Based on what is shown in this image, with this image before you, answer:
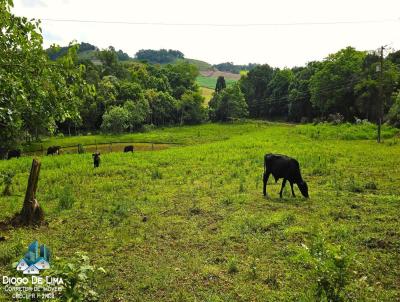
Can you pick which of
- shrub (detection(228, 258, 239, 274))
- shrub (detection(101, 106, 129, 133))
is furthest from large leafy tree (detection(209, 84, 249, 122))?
shrub (detection(228, 258, 239, 274))

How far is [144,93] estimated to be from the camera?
255 ft

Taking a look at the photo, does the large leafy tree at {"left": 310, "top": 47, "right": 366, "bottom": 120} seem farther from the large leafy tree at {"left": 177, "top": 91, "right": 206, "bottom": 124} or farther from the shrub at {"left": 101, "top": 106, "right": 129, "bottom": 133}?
the shrub at {"left": 101, "top": 106, "right": 129, "bottom": 133}

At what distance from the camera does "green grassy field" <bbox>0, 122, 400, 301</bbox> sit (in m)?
7.12

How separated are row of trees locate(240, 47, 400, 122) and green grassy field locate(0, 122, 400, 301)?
90.6ft

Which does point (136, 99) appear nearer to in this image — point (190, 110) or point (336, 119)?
point (190, 110)

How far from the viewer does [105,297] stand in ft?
22.7

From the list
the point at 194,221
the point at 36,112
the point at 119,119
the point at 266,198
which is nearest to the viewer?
the point at 36,112

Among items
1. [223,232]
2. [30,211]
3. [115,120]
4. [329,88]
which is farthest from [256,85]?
[30,211]

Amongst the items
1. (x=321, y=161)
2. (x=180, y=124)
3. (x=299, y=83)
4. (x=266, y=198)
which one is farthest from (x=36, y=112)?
(x=299, y=83)

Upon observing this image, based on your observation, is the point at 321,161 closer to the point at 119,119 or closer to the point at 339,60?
the point at 119,119

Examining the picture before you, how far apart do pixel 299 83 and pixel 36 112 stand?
271ft

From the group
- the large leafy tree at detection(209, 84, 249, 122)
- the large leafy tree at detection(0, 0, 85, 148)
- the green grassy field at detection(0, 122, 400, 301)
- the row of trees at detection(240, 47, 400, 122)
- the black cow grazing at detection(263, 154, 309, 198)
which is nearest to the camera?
the large leafy tree at detection(0, 0, 85, 148)

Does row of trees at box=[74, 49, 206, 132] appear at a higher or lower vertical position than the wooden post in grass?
higher

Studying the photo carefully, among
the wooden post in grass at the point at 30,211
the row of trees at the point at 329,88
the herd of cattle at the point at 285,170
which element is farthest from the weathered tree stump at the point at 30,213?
the row of trees at the point at 329,88
